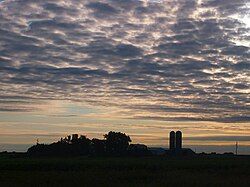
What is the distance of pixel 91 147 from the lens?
4850 inches

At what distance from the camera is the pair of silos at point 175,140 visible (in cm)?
15850

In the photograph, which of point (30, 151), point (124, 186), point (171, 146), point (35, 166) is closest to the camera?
point (124, 186)

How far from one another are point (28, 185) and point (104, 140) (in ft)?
313

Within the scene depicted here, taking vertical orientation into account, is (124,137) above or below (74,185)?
above

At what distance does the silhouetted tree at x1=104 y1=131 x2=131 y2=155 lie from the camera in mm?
123000

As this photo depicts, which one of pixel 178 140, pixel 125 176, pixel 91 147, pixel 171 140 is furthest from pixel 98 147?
pixel 125 176

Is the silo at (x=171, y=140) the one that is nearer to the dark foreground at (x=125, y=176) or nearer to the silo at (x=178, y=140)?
the silo at (x=178, y=140)

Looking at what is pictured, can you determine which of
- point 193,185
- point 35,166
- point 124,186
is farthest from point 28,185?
point 35,166

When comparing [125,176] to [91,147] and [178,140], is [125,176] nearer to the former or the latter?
[91,147]

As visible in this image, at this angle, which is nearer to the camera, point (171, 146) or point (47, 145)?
point (47, 145)

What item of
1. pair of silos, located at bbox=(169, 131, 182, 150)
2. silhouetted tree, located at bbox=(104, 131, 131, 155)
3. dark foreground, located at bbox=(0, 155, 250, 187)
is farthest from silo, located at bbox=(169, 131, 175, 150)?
dark foreground, located at bbox=(0, 155, 250, 187)

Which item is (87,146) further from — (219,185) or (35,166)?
(219,185)

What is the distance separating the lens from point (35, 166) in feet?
189

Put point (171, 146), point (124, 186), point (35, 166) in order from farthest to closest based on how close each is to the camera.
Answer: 1. point (171, 146)
2. point (35, 166)
3. point (124, 186)
